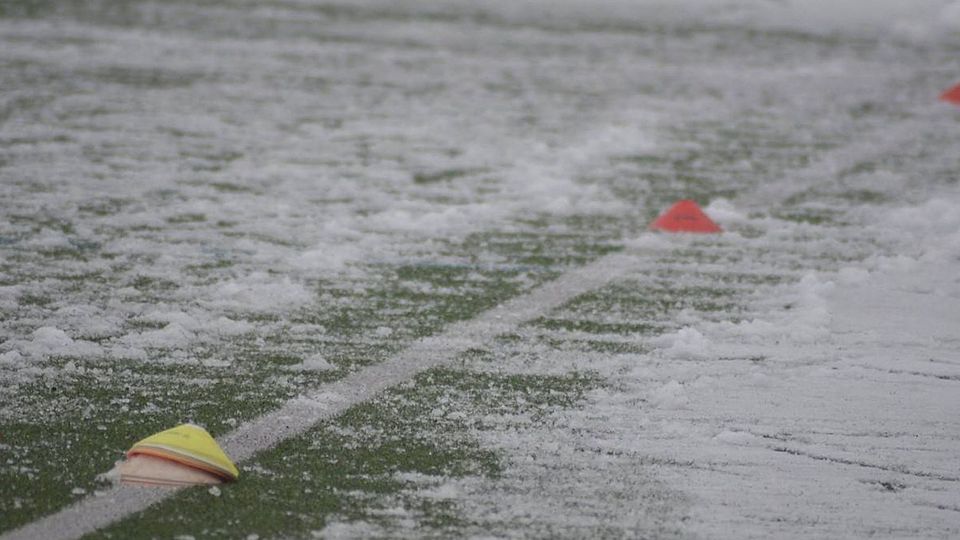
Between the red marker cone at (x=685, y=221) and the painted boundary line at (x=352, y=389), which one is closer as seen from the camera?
the painted boundary line at (x=352, y=389)

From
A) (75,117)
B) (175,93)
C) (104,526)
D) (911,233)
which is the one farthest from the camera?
(175,93)

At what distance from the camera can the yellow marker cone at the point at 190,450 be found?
12.0 feet

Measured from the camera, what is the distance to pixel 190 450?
3.66 m

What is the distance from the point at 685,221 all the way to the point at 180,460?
3.83m

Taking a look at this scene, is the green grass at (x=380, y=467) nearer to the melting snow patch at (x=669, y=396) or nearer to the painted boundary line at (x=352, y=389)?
the painted boundary line at (x=352, y=389)

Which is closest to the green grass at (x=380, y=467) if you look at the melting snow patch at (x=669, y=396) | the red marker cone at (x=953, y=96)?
the melting snow patch at (x=669, y=396)

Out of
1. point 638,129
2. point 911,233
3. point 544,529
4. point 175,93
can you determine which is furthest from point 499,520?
point 175,93

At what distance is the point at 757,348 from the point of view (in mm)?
5047

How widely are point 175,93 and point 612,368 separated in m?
6.62

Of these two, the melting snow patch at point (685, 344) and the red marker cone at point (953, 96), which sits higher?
the red marker cone at point (953, 96)

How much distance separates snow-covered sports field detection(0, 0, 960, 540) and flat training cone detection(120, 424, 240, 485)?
0.07 m

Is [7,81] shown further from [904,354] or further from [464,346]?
[904,354]

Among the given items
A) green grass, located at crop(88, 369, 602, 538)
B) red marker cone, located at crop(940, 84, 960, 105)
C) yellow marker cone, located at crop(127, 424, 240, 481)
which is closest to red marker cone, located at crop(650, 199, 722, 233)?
green grass, located at crop(88, 369, 602, 538)

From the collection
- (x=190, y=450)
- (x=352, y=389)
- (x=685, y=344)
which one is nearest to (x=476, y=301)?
(x=685, y=344)
